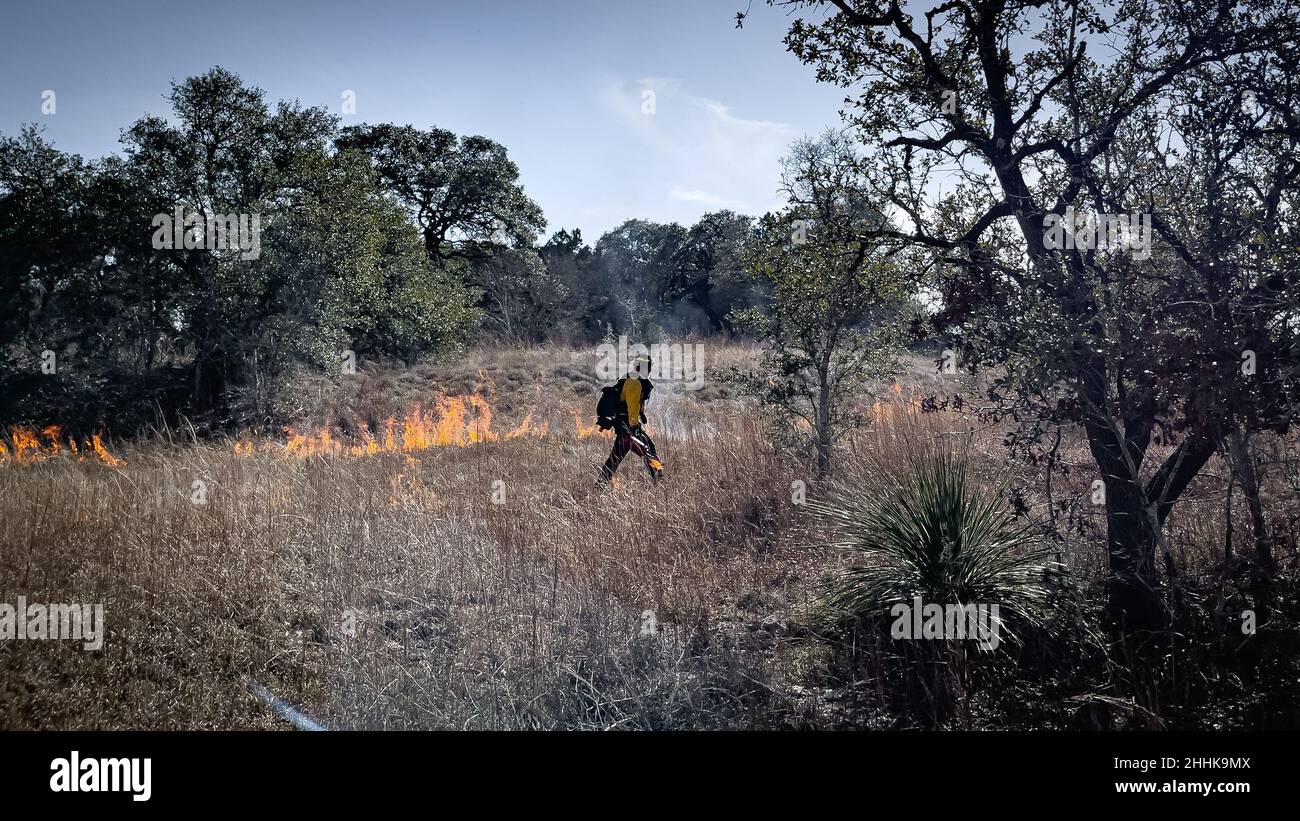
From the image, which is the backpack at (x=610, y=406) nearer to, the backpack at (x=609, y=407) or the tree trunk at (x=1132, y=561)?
the backpack at (x=609, y=407)

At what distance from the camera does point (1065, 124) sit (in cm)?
555

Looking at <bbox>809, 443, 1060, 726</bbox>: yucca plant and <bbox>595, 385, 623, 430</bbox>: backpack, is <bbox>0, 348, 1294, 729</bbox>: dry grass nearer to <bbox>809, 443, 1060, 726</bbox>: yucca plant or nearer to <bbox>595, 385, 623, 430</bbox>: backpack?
<bbox>809, 443, 1060, 726</bbox>: yucca plant

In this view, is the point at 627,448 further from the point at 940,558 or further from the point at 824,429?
the point at 940,558

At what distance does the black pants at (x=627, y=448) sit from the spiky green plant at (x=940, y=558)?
4130 mm

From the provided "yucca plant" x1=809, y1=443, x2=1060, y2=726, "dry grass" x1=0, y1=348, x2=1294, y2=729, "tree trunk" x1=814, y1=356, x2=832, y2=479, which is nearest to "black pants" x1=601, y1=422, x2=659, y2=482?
"dry grass" x1=0, y1=348, x2=1294, y2=729

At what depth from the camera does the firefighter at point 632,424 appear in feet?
31.7

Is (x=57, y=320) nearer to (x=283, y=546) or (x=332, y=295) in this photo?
(x=332, y=295)

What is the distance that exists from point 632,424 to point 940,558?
5.42m

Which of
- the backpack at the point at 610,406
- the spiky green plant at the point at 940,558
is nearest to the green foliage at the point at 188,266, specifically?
the backpack at the point at 610,406

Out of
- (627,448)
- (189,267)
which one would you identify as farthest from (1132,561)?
(189,267)

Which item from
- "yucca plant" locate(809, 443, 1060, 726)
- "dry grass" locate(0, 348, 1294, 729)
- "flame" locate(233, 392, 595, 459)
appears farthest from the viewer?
"flame" locate(233, 392, 595, 459)

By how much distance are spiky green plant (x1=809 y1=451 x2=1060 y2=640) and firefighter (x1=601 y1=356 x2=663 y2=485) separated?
404cm

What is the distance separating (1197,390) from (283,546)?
7.02 metres

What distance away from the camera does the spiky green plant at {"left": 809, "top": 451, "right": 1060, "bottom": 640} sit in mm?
5070
